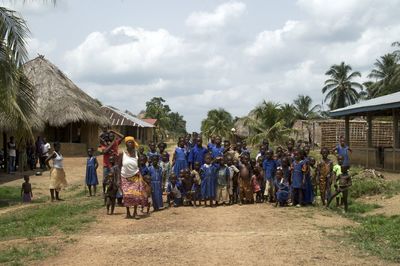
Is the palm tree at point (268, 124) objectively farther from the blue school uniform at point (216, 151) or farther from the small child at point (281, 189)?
the small child at point (281, 189)

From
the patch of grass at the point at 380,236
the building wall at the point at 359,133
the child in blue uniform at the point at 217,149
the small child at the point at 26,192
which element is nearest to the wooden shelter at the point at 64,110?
the building wall at the point at 359,133

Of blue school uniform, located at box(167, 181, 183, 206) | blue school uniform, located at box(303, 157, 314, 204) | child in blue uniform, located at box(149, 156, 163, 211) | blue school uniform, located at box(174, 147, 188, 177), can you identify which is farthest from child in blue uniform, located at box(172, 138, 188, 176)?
blue school uniform, located at box(303, 157, 314, 204)

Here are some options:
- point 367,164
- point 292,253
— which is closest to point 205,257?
point 292,253

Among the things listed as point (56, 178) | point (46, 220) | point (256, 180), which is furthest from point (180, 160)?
Answer: point (46, 220)

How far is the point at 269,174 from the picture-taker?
453 inches

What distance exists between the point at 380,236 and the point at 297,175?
354cm

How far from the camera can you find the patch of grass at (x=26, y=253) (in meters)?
6.23

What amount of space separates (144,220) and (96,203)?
2.96 m

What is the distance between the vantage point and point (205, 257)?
6.15m


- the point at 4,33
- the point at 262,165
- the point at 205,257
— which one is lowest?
the point at 205,257

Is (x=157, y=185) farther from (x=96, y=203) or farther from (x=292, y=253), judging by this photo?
(x=292, y=253)

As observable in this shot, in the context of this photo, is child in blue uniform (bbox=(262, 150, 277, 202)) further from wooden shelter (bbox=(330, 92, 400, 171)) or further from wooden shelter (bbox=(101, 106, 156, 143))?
wooden shelter (bbox=(101, 106, 156, 143))

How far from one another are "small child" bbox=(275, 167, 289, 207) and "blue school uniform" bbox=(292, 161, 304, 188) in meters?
0.21

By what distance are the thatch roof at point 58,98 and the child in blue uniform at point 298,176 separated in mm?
17697
